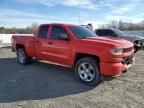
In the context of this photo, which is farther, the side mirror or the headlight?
the side mirror

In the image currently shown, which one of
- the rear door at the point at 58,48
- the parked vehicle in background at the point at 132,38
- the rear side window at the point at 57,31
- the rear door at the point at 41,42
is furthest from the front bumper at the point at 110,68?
the parked vehicle in background at the point at 132,38

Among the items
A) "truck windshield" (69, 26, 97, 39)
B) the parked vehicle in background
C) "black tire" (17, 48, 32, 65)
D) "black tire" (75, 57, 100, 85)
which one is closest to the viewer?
"black tire" (75, 57, 100, 85)

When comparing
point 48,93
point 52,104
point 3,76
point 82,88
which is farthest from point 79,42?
point 3,76

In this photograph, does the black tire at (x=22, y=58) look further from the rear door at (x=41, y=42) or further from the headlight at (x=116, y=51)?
the headlight at (x=116, y=51)

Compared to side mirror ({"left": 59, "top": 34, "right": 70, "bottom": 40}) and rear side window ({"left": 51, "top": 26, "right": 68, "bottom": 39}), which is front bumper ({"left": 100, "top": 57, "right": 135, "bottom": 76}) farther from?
rear side window ({"left": 51, "top": 26, "right": 68, "bottom": 39})

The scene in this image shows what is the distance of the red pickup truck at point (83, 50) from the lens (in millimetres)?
6406

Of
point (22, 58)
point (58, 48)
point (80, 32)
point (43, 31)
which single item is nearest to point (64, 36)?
point (58, 48)

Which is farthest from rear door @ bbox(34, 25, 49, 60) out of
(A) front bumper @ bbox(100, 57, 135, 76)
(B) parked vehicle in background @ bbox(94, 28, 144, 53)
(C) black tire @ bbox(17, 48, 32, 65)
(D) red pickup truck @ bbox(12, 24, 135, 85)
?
(B) parked vehicle in background @ bbox(94, 28, 144, 53)

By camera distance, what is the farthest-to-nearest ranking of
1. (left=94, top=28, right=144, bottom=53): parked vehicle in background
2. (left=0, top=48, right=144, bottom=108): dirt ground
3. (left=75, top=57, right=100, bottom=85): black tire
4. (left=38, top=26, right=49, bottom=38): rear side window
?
(left=94, top=28, right=144, bottom=53): parked vehicle in background, (left=38, top=26, right=49, bottom=38): rear side window, (left=75, top=57, right=100, bottom=85): black tire, (left=0, top=48, right=144, bottom=108): dirt ground

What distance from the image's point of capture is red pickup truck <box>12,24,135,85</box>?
6406mm

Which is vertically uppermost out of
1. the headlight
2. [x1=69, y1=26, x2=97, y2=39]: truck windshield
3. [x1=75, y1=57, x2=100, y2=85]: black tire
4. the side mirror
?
[x1=69, y1=26, x2=97, y2=39]: truck windshield

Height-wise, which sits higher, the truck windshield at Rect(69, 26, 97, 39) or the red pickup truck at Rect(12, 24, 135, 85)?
the truck windshield at Rect(69, 26, 97, 39)

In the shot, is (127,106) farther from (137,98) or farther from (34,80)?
(34,80)

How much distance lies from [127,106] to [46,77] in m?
3.48
